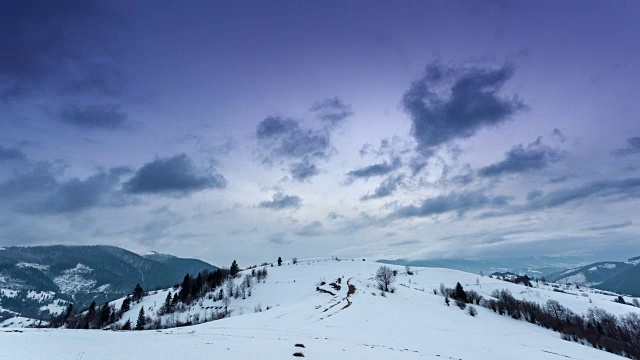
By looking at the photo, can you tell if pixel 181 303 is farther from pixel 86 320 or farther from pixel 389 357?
pixel 389 357

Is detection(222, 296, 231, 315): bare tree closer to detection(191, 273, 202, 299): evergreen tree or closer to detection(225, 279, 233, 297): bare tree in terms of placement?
detection(225, 279, 233, 297): bare tree

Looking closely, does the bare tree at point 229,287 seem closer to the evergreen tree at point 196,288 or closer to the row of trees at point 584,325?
the evergreen tree at point 196,288

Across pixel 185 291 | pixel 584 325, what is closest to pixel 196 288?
pixel 185 291

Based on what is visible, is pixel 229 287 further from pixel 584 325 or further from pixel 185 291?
pixel 584 325

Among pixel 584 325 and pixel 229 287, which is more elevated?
pixel 229 287

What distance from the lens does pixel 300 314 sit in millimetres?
53938

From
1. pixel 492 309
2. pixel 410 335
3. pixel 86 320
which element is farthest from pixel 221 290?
pixel 410 335

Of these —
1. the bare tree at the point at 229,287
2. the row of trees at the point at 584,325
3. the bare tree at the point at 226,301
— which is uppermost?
the bare tree at the point at 229,287

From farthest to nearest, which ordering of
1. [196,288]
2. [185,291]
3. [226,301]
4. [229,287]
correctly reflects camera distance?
[196,288] < [185,291] < [229,287] < [226,301]

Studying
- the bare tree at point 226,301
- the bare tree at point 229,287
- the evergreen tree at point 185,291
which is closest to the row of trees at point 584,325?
the bare tree at point 226,301

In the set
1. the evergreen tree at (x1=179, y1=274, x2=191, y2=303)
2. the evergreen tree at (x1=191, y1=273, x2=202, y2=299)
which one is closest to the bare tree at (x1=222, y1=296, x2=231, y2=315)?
the evergreen tree at (x1=191, y1=273, x2=202, y2=299)

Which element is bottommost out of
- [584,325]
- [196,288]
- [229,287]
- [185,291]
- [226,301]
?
[584,325]

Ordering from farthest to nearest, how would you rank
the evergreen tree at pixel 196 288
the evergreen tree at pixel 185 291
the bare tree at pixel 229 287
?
the evergreen tree at pixel 196 288
the evergreen tree at pixel 185 291
the bare tree at pixel 229 287

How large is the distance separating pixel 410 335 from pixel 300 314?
20067 mm
